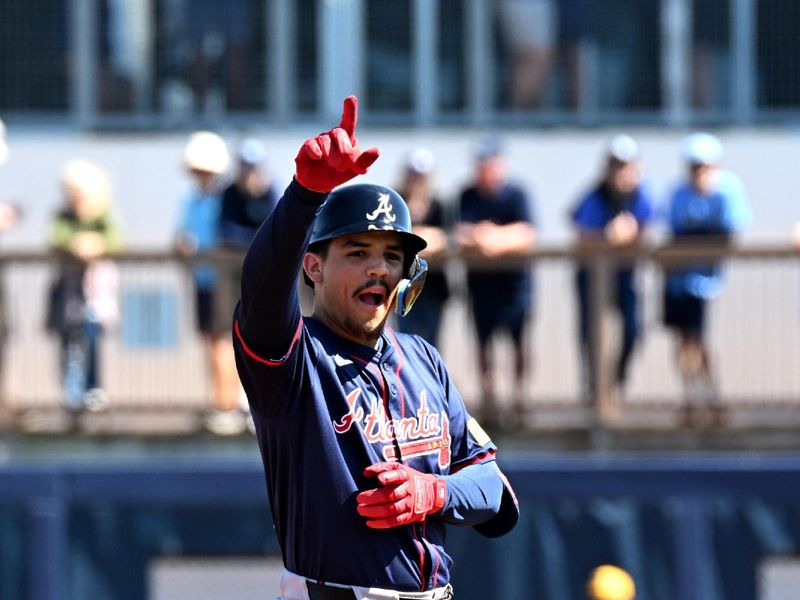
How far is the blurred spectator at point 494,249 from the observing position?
32.2 feet

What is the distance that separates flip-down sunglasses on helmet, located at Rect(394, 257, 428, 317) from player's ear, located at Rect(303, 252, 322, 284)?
0.68 ft

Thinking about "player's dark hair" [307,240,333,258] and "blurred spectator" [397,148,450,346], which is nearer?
"player's dark hair" [307,240,333,258]

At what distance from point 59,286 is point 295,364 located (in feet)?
21.1

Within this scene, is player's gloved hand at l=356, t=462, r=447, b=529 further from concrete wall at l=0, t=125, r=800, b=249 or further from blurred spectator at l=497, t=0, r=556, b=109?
blurred spectator at l=497, t=0, r=556, b=109

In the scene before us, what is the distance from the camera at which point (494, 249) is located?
32.3 feet

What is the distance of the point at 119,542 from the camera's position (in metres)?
9.01

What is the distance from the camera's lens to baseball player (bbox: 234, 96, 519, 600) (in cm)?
393

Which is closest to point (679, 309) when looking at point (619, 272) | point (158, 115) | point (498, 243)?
point (619, 272)

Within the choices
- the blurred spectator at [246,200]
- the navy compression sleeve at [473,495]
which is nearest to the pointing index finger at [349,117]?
the navy compression sleeve at [473,495]

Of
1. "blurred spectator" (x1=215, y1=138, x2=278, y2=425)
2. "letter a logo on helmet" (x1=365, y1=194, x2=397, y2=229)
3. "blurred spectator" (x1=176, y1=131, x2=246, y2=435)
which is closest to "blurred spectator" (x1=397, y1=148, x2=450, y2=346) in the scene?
"blurred spectator" (x1=215, y1=138, x2=278, y2=425)

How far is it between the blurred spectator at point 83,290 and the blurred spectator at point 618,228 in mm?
2946

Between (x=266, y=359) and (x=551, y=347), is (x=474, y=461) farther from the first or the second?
(x=551, y=347)

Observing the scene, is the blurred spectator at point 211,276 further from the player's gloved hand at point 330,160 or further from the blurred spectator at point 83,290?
the player's gloved hand at point 330,160

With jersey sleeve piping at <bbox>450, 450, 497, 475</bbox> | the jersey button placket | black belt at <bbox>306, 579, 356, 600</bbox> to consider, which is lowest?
black belt at <bbox>306, 579, 356, 600</bbox>
